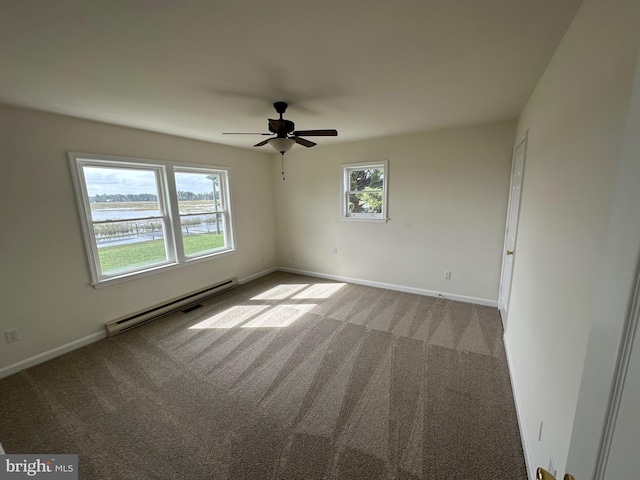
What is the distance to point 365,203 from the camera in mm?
4461

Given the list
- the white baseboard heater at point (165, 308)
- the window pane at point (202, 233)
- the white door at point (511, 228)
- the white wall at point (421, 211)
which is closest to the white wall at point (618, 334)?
the white door at point (511, 228)

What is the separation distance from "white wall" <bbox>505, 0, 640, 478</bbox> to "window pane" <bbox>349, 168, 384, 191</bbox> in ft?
7.73

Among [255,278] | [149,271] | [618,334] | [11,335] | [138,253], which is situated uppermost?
[618,334]

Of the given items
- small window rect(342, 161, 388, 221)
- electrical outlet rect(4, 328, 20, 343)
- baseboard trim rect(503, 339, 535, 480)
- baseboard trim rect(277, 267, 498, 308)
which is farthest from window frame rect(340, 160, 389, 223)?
electrical outlet rect(4, 328, 20, 343)

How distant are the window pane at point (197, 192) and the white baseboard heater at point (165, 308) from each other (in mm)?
1257

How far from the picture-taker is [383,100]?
2.45 meters

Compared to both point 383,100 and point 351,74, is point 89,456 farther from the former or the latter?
point 383,100

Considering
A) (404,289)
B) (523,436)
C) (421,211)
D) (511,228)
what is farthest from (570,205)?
(404,289)

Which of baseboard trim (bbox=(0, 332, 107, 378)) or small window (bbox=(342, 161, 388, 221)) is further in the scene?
small window (bbox=(342, 161, 388, 221))

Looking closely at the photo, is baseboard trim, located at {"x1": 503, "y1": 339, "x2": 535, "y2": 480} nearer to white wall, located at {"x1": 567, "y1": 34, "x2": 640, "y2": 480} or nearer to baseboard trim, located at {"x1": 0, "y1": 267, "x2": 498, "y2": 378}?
white wall, located at {"x1": 567, "y1": 34, "x2": 640, "y2": 480}

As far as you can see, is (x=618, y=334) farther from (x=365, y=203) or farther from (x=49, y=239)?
(x=365, y=203)

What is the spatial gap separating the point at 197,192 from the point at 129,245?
122 cm

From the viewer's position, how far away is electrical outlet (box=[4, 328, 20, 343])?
2449 mm

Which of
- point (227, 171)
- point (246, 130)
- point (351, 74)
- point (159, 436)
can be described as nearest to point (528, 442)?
point (159, 436)
